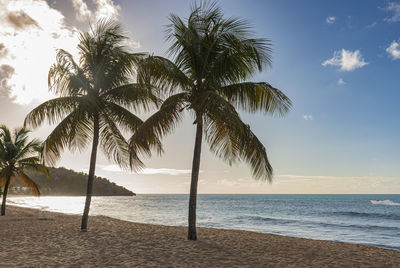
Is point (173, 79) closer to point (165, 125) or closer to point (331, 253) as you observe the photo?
point (165, 125)

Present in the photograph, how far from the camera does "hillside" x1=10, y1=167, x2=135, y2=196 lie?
141288 millimetres

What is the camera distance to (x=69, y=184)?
156 meters

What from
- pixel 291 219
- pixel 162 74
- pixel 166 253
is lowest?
pixel 291 219

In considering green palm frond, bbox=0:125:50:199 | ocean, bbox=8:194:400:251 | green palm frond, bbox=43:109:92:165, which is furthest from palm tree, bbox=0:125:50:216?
ocean, bbox=8:194:400:251

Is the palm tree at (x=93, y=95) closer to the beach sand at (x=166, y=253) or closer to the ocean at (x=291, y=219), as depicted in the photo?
the beach sand at (x=166, y=253)

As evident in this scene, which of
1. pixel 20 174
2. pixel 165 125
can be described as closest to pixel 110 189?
pixel 20 174

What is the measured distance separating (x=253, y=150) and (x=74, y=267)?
19.4ft

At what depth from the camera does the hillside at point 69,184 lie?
141 m

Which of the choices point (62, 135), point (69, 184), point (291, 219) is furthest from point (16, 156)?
point (69, 184)

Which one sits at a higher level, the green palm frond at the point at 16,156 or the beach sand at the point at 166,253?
the green palm frond at the point at 16,156

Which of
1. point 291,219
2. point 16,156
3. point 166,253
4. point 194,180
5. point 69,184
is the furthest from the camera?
point 69,184

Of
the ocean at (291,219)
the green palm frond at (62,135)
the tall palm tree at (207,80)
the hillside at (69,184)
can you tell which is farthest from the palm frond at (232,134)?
the hillside at (69,184)

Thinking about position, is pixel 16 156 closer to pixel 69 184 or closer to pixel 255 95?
pixel 255 95

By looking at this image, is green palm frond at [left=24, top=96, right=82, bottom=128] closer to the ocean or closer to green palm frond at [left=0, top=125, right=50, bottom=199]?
green palm frond at [left=0, top=125, right=50, bottom=199]
